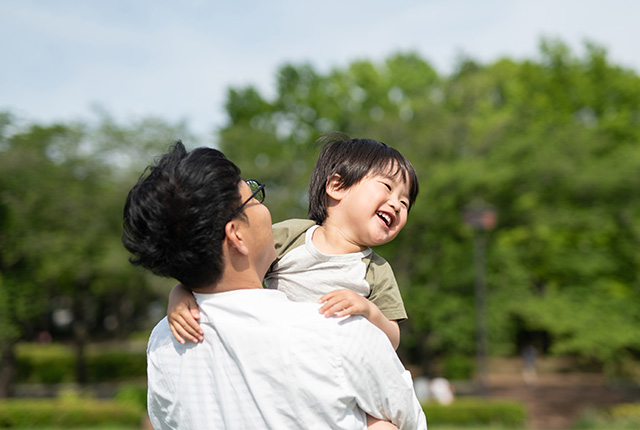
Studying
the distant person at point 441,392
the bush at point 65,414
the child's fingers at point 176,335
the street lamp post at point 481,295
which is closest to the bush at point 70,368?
the bush at point 65,414

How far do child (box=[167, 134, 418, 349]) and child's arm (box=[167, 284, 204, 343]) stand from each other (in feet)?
1.21

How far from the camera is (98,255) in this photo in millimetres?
18641

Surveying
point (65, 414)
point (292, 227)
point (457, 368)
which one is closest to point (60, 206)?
point (65, 414)

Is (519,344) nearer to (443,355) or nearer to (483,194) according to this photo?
(443,355)

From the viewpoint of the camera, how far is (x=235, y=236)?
1552 mm

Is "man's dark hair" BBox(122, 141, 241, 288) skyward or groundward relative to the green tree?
skyward

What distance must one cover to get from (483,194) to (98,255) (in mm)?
12249

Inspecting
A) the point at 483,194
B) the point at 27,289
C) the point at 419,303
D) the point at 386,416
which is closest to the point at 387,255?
the point at 419,303

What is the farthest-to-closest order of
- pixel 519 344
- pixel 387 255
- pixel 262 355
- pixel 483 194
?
pixel 519 344, pixel 387 255, pixel 483 194, pixel 262 355

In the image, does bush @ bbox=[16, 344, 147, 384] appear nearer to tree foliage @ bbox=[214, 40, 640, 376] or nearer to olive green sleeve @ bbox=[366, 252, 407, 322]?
tree foliage @ bbox=[214, 40, 640, 376]

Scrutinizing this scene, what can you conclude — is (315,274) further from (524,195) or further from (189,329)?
(524,195)

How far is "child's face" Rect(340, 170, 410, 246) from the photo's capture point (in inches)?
76.1

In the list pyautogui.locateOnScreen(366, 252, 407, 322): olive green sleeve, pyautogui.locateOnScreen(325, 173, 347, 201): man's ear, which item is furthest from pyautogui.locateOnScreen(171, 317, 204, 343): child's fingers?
pyautogui.locateOnScreen(325, 173, 347, 201): man's ear

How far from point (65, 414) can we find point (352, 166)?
1269 centimetres
